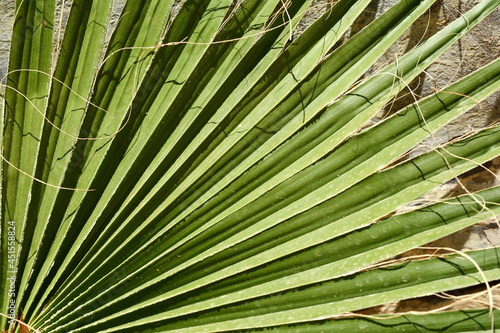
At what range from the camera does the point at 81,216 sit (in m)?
1.14

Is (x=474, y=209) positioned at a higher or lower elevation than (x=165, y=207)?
lower

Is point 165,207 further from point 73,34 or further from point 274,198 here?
point 73,34

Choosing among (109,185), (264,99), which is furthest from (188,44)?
(109,185)

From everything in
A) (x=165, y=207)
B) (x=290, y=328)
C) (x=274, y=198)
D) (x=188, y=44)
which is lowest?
(x=290, y=328)

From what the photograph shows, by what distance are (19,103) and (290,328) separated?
839mm

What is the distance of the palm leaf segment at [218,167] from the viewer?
1.09m

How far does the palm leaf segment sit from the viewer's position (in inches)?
42.9

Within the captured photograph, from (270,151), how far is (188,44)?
317mm

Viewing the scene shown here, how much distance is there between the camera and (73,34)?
1144 millimetres

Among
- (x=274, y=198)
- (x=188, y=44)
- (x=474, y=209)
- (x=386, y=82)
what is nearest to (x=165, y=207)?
(x=274, y=198)

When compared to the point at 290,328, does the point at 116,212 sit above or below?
above

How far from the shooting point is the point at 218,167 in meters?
1.13

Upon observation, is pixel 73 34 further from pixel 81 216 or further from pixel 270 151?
pixel 270 151

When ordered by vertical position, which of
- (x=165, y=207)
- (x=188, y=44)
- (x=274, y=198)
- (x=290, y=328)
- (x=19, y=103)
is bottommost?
(x=290, y=328)
